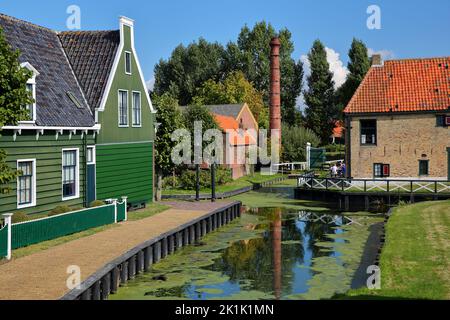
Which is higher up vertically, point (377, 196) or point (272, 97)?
point (272, 97)

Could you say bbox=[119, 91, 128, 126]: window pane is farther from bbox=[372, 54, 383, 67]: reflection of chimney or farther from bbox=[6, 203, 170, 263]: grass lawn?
bbox=[372, 54, 383, 67]: reflection of chimney

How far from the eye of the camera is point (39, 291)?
14461 mm

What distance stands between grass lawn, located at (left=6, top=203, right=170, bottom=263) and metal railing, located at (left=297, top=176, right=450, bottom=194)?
14.7 metres

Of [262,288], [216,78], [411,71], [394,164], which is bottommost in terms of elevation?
[262,288]

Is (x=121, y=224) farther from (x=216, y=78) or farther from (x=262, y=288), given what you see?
(x=216, y=78)

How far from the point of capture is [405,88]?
145 feet

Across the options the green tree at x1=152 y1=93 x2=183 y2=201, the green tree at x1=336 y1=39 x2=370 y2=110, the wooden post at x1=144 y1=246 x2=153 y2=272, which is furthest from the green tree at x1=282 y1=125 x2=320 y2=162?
the wooden post at x1=144 y1=246 x2=153 y2=272

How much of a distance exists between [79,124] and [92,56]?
5.06 metres

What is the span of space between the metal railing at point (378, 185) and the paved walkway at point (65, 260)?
56.8 feet

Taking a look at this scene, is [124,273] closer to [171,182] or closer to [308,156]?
[171,182]

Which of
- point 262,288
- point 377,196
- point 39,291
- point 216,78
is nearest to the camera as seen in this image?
point 39,291

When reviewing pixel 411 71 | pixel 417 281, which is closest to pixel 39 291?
pixel 417 281

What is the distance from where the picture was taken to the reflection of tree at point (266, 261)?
19139mm
